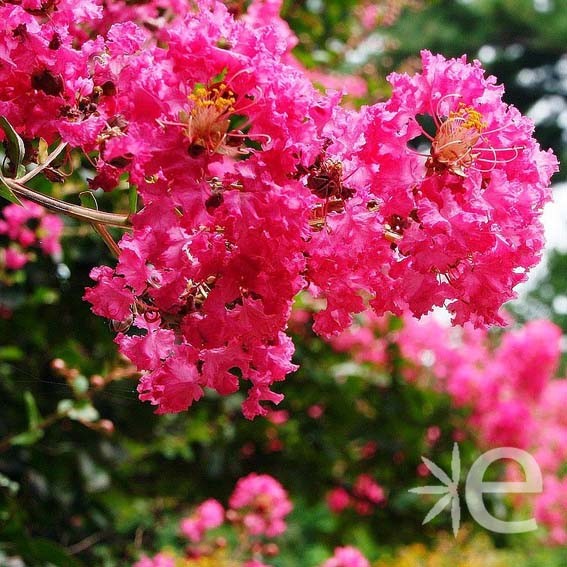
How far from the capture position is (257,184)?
0.64m

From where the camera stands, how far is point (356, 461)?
2742mm

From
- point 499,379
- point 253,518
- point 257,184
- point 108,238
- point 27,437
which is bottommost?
point 499,379

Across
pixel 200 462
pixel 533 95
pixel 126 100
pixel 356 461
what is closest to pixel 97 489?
pixel 200 462

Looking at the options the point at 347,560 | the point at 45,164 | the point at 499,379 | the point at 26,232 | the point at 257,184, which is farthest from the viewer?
the point at 499,379

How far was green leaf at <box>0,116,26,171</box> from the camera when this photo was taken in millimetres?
712

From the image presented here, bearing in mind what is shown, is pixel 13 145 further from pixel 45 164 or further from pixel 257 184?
pixel 257 184

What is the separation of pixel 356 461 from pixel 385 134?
2.18 meters

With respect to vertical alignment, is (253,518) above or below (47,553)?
below

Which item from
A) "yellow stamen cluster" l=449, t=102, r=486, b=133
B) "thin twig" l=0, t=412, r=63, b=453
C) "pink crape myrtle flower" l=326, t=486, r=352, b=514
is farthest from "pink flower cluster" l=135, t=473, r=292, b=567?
"yellow stamen cluster" l=449, t=102, r=486, b=133

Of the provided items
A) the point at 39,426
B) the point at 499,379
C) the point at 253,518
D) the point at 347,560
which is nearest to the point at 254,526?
the point at 253,518

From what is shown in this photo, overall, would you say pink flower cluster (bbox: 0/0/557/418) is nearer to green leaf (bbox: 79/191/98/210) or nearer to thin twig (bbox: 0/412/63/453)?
green leaf (bbox: 79/191/98/210)

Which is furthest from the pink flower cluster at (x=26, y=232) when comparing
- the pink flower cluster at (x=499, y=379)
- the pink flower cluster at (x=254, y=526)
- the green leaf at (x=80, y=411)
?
the pink flower cluster at (x=499, y=379)

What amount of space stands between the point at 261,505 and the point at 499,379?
179cm

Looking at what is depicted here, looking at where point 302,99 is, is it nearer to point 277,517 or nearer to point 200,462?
point 277,517
